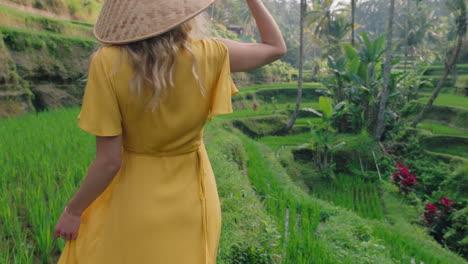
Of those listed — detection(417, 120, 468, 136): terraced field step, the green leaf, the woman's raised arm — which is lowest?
detection(417, 120, 468, 136): terraced field step

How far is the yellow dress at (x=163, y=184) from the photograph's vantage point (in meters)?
0.83

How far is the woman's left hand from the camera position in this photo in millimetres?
884

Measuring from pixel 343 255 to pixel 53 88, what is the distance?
214 inches

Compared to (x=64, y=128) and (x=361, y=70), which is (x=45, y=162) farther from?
(x=361, y=70)

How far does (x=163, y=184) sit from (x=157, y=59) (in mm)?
312

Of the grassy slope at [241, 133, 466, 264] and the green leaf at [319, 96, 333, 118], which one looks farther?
the green leaf at [319, 96, 333, 118]

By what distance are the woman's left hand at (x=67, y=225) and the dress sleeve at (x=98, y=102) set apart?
26 centimetres

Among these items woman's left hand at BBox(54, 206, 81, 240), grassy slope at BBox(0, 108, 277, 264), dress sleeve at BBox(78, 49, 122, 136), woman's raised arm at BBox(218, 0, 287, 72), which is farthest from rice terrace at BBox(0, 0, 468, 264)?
woman's left hand at BBox(54, 206, 81, 240)

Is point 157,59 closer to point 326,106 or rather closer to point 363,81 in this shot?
point 326,106

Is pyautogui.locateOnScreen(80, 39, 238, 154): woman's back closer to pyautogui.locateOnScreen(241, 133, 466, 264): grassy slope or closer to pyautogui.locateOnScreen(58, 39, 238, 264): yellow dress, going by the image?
pyautogui.locateOnScreen(58, 39, 238, 264): yellow dress

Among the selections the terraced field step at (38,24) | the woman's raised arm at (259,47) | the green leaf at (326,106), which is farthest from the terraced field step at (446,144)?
the woman's raised arm at (259,47)

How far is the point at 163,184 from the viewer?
89 centimetres

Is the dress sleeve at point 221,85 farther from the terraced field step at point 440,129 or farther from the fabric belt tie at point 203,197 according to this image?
the terraced field step at point 440,129

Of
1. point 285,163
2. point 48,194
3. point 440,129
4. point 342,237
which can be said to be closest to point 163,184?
point 48,194
